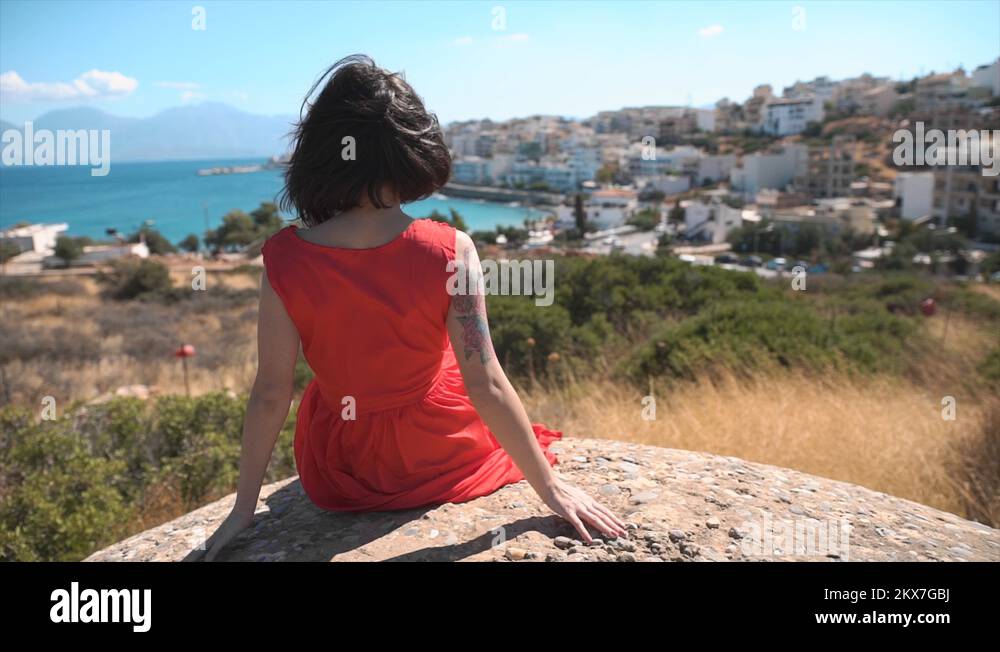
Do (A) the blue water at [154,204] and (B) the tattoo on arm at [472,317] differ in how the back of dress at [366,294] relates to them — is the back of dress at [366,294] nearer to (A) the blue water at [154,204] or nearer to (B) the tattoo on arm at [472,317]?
(B) the tattoo on arm at [472,317]

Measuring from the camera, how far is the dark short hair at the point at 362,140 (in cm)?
183

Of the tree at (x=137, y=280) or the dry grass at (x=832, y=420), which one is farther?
the tree at (x=137, y=280)

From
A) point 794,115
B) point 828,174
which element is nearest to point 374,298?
point 828,174

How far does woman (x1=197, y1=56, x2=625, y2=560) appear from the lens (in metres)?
1.85

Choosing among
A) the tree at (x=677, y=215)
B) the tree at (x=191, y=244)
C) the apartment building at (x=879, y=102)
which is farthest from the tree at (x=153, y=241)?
the apartment building at (x=879, y=102)

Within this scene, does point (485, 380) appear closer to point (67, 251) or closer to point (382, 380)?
point (382, 380)

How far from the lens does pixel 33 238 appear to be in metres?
40.6

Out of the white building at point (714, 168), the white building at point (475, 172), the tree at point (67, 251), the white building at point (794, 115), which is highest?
the white building at point (794, 115)

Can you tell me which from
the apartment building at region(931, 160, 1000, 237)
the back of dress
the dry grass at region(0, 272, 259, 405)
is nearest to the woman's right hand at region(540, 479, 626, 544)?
the back of dress

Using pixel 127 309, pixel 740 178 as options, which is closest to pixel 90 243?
pixel 127 309

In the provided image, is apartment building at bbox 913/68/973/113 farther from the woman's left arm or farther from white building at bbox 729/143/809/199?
the woman's left arm

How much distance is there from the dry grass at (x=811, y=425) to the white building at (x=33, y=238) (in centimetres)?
4238
